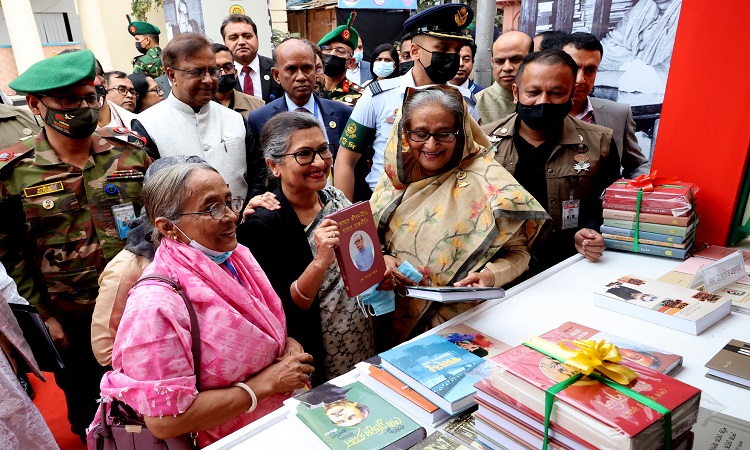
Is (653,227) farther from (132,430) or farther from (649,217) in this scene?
(132,430)

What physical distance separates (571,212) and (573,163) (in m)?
0.28

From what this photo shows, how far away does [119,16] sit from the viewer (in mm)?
15289

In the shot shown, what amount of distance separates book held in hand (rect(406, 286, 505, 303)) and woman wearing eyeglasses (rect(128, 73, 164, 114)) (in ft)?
15.2

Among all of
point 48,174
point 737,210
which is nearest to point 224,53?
point 48,174

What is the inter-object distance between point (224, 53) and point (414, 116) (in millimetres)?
2794

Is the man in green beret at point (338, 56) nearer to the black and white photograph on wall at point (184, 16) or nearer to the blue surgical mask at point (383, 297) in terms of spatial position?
the black and white photograph on wall at point (184, 16)

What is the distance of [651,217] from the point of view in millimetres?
2619

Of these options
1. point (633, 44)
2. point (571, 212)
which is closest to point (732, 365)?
point (571, 212)

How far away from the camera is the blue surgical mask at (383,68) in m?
6.47

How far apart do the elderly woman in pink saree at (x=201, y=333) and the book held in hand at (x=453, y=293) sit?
0.50 m

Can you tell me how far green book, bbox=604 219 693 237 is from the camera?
254cm

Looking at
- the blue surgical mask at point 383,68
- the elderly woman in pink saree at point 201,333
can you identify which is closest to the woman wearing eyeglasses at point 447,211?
the elderly woman in pink saree at point 201,333

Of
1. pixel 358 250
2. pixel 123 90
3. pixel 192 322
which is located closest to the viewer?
pixel 192 322

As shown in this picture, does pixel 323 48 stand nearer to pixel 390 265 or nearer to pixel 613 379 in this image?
pixel 390 265
